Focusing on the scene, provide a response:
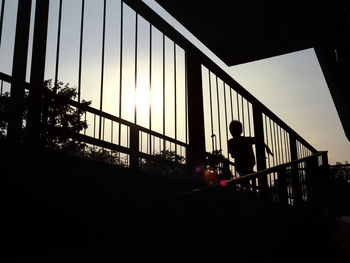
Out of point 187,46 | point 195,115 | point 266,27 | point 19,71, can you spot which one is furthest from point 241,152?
point 19,71

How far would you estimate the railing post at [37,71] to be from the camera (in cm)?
170

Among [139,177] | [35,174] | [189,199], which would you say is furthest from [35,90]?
[189,199]

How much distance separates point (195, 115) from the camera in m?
3.29

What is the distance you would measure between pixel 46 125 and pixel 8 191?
0.45 m

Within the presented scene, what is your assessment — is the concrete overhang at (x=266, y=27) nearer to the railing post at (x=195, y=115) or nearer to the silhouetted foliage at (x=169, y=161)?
the railing post at (x=195, y=115)

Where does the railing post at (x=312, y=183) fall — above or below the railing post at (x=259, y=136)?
below

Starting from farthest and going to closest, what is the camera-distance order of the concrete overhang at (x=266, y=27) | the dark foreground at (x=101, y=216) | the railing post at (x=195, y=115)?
the concrete overhang at (x=266, y=27) < the railing post at (x=195, y=115) < the dark foreground at (x=101, y=216)

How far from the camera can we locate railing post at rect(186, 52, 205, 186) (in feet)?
10.2

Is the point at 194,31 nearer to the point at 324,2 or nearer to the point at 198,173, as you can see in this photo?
the point at 324,2

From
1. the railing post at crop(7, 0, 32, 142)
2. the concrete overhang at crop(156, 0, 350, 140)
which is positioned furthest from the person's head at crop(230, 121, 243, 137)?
the railing post at crop(7, 0, 32, 142)

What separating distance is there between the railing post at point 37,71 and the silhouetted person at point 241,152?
312 centimetres

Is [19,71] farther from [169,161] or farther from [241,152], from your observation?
[241,152]

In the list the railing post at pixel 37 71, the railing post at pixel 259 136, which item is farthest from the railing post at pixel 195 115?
the railing post at pixel 259 136

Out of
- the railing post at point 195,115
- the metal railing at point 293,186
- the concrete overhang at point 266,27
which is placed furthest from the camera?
the concrete overhang at point 266,27
